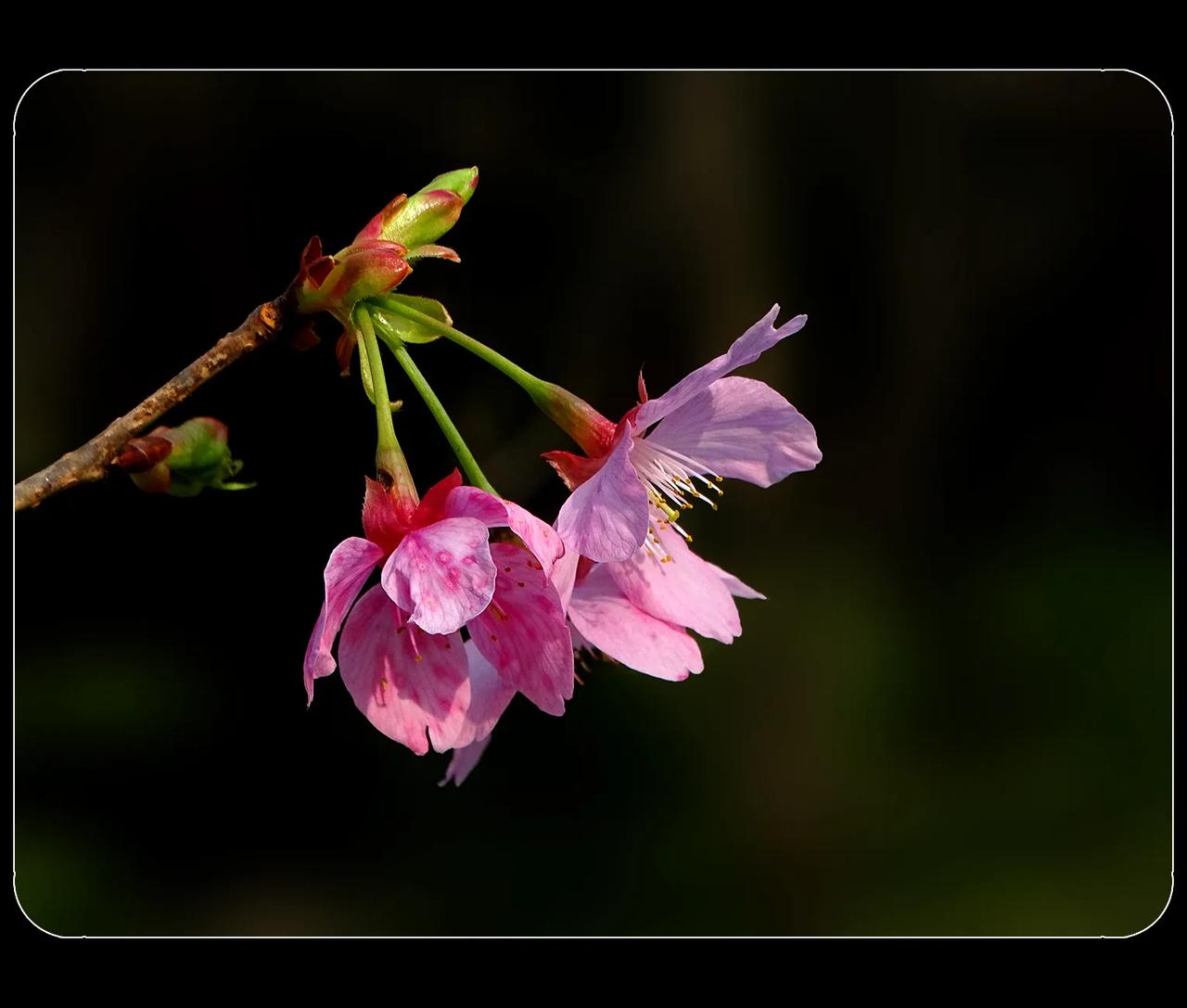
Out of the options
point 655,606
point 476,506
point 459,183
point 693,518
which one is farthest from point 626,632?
point 693,518

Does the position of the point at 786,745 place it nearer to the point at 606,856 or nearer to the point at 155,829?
the point at 606,856

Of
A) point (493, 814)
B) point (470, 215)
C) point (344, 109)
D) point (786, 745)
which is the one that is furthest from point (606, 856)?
point (344, 109)

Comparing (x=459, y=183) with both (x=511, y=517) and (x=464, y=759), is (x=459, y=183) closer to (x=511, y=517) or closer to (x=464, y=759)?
(x=511, y=517)

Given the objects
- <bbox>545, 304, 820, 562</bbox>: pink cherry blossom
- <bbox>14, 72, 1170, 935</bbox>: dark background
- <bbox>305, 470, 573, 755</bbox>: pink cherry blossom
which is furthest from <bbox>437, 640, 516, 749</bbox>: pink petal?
<bbox>14, 72, 1170, 935</bbox>: dark background

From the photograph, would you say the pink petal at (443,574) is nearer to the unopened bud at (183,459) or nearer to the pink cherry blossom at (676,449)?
the pink cherry blossom at (676,449)

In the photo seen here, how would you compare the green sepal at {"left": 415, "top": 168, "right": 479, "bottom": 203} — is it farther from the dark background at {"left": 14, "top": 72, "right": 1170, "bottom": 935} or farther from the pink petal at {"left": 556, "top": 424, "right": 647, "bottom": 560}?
the dark background at {"left": 14, "top": 72, "right": 1170, "bottom": 935}

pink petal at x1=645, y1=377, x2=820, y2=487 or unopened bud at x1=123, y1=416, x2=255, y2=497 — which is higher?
pink petal at x1=645, y1=377, x2=820, y2=487
